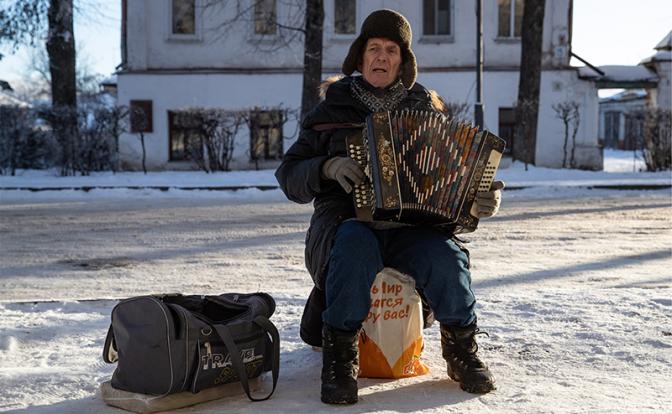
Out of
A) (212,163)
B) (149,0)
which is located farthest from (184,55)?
(212,163)

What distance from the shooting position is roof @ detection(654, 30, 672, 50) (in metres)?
27.0

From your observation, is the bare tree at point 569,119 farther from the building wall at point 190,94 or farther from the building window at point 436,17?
the building wall at point 190,94

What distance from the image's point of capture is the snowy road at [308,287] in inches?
153

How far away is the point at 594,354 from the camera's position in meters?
4.45

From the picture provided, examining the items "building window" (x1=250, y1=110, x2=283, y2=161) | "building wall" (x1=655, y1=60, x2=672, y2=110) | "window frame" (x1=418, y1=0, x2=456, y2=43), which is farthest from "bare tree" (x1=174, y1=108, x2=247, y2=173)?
"building wall" (x1=655, y1=60, x2=672, y2=110)

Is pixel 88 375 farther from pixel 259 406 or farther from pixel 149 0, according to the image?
pixel 149 0

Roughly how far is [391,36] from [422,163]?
71 centimetres

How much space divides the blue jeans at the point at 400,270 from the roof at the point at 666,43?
25.2 meters

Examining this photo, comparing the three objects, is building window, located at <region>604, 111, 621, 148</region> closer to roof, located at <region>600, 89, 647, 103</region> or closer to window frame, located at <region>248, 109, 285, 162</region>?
roof, located at <region>600, 89, 647, 103</region>

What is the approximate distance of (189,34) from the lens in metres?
25.6

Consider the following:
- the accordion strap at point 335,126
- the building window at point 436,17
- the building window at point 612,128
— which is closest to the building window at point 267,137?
the building window at point 436,17

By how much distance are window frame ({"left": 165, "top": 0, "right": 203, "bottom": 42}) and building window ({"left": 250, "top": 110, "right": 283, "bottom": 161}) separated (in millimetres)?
3299

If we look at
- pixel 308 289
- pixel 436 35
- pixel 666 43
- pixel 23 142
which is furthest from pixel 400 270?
pixel 666 43

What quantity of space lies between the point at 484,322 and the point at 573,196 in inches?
440
